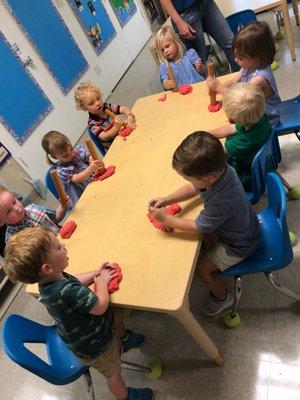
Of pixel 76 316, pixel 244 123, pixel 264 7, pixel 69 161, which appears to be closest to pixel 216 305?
pixel 76 316

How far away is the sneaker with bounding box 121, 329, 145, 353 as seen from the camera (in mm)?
1695

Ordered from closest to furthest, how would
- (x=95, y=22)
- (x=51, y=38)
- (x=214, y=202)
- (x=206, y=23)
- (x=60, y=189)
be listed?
(x=214, y=202) < (x=60, y=189) < (x=206, y=23) < (x=51, y=38) < (x=95, y=22)

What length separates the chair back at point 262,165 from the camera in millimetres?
1434

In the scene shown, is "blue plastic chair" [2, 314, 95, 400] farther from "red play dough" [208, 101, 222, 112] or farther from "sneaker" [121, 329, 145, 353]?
"red play dough" [208, 101, 222, 112]

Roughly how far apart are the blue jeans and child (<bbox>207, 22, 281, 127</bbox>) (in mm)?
1234

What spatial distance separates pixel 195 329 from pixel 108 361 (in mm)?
402

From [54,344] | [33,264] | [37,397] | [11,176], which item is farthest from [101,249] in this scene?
[11,176]

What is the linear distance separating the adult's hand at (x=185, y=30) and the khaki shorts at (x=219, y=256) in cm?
213

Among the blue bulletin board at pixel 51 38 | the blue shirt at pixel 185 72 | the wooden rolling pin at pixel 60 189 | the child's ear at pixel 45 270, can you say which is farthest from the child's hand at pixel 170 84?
the blue bulletin board at pixel 51 38

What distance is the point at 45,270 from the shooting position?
3.75 ft

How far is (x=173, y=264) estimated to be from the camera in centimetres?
118

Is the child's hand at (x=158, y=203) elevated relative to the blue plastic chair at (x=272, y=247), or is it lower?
elevated

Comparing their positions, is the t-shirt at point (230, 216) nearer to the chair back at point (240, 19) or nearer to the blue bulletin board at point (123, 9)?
the chair back at point (240, 19)

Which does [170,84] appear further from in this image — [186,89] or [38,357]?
[38,357]
